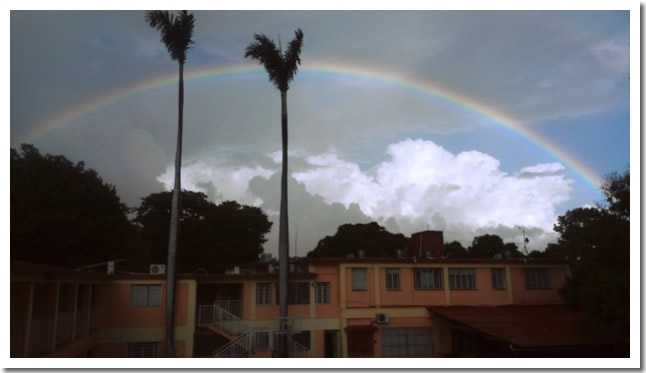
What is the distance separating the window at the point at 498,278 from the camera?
814 inches

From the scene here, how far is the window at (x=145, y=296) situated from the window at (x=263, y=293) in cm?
345

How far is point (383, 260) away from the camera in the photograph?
64.6 feet

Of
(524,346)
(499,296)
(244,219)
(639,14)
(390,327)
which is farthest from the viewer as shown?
(244,219)

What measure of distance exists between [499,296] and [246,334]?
34.2 feet

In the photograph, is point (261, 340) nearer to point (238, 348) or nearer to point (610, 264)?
point (238, 348)

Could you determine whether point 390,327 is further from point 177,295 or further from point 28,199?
point 28,199

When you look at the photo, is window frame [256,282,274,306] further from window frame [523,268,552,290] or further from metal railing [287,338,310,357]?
window frame [523,268,552,290]

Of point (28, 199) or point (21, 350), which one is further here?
point (28, 199)

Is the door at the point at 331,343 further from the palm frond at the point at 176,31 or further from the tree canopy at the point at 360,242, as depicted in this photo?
the tree canopy at the point at 360,242

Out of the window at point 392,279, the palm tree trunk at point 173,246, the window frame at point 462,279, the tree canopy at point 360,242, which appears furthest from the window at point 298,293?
the tree canopy at point 360,242

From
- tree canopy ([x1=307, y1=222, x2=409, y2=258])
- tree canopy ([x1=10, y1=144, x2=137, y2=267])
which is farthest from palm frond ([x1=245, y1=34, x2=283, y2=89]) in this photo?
tree canopy ([x1=307, y1=222, x2=409, y2=258])

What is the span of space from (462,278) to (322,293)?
5769 mm

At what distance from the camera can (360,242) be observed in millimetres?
44938
